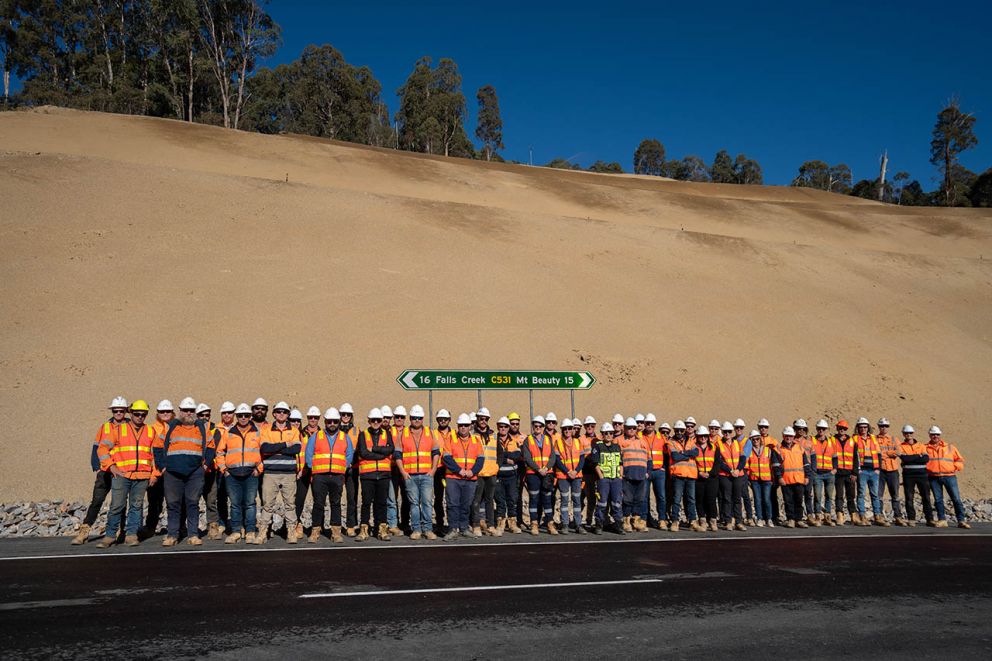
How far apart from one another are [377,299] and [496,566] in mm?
16563

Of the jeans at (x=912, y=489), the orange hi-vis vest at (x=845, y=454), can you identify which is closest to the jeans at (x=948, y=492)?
the jeans at (x=912, y=489)

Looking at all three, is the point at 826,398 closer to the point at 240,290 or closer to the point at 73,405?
the point at 240,290

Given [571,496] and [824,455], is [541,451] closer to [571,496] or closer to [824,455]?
[571,496]

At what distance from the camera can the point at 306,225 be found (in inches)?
1177

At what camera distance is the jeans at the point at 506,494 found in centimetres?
1251

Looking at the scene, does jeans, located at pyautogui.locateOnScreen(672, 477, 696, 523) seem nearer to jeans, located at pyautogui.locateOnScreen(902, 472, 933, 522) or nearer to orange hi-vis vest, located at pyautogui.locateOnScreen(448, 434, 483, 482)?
orange hi-vis vest, located at pyautogui.locateOnScreen(448, 434, 483, 482)

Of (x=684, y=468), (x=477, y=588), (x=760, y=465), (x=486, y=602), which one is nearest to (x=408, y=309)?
(x=684, y=468)

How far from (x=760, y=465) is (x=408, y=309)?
1338 cm

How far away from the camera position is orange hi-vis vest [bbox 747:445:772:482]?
545 inches

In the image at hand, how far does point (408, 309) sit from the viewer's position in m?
24.3

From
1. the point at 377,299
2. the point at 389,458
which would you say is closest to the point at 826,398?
the point at 377,299

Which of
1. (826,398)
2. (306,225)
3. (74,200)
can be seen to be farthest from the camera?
(306,225)

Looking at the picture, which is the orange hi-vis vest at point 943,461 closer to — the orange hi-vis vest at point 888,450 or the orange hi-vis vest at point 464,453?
the orange hi-vis vest at point 888,450

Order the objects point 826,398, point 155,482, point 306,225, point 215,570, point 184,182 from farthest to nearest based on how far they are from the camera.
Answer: point 184,182 → point 306,225 → point 826,398 → point 155,482 → point 215,570
